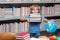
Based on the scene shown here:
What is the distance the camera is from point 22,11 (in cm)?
230

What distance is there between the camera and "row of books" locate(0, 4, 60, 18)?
225cm

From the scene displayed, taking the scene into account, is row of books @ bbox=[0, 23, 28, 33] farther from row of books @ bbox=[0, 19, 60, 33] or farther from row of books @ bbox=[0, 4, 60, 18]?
row of books @ bbox=[0, 4, 60, 18]

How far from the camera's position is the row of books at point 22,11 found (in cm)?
225

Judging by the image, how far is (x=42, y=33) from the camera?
2.51 meters

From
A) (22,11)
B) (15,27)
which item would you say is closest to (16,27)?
(15,27)

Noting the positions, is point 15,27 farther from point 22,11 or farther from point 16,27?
point 22,11

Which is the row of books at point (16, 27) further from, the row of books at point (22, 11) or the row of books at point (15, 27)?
the row of books at point (22, 11)

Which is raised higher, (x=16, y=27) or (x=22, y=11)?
(x=22, y=11)

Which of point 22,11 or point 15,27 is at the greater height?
point 22,11

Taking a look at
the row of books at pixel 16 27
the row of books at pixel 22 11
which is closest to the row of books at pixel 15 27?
the row of books at pixel 16 27

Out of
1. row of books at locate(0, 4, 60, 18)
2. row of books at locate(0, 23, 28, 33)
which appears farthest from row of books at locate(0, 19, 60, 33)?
row of books at locate(0, 4, 60, 18)

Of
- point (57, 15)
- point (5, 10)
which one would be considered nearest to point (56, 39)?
point (57, 15)

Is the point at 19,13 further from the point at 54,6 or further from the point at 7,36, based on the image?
the point at 7,36

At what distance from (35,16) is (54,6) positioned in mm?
489
